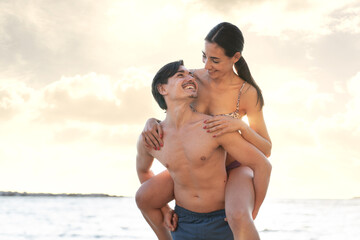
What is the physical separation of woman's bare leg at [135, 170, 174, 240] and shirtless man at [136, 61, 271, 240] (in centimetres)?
9

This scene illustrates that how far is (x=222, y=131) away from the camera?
3.37 m

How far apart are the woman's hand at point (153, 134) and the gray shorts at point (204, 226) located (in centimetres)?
57

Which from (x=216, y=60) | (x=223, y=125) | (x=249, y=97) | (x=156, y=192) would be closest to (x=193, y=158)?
(x=223, y=125)

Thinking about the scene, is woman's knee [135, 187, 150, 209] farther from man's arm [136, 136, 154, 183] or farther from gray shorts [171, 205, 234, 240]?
gray shorts [171, 205, 234, 240]

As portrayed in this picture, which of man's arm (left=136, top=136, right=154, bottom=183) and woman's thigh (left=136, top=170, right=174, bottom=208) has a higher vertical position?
man's arm (left=136, top=136, right=154, bottom=183)

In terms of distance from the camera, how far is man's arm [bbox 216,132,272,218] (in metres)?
3.41

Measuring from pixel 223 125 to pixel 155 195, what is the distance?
0.87 m

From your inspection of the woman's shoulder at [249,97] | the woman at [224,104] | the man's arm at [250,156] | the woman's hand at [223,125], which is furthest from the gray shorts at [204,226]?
the woman's shoulder at [249,97]

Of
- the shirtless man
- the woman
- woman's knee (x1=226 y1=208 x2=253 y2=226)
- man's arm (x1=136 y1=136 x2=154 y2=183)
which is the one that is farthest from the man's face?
woman's knee (x1=226 y1=208 x2=253 y2=226)

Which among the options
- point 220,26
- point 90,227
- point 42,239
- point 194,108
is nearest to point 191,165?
point 194,108

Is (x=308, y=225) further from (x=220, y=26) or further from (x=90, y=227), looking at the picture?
(x=220, y=26)

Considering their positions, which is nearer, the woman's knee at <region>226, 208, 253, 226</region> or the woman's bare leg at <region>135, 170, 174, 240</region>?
the woman's knee at <region>226, 208, 253, 226</region>

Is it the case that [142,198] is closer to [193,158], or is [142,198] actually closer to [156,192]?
[156,192]

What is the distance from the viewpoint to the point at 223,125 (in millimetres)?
3377
